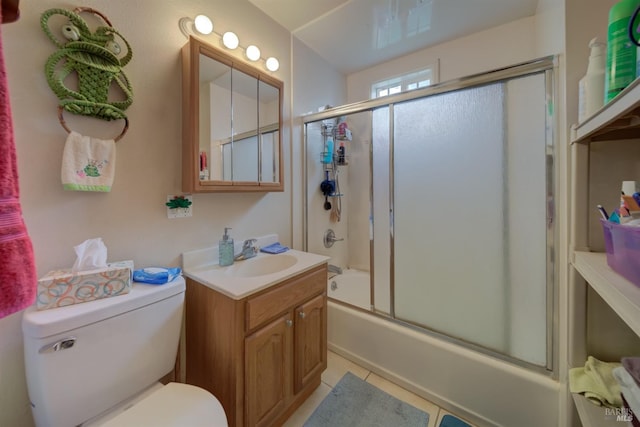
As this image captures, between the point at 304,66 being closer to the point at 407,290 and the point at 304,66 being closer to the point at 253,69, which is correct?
the point at 253,69

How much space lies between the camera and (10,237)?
42 cm

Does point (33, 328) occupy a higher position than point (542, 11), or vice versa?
point (542, 11)

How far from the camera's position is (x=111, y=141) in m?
1.02

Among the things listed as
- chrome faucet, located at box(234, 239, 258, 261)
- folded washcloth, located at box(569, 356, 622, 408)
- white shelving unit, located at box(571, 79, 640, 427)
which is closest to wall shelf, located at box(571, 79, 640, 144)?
white shelving unit, located at box(571, 79, 640, 427)

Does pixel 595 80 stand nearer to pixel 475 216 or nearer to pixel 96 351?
pixel 475 216

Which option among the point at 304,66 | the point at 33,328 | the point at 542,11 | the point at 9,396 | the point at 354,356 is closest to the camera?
the point at 33,328

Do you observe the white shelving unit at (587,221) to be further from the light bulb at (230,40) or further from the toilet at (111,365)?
the light bulb at (230,40)

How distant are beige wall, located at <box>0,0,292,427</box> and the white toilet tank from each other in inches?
8.4

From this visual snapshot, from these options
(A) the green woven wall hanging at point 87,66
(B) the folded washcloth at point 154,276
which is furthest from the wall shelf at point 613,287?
(A) the green woven wall hanging at point 87,66

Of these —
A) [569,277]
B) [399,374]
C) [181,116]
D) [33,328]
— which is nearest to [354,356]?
[399,374]

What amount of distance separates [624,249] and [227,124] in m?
1.66

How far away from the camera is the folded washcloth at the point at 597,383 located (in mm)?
750

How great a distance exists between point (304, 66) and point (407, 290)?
78.2 inches

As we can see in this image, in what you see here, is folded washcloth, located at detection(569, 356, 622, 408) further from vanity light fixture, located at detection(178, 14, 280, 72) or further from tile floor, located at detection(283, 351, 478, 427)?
vanity light fixture, located at detection(178, 14, 280, 72)
